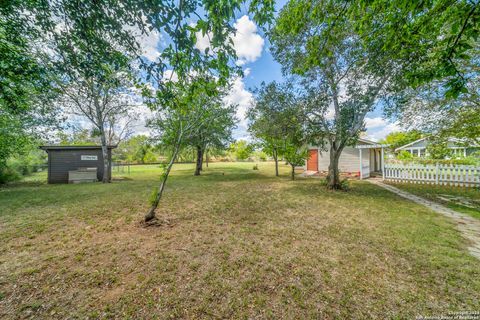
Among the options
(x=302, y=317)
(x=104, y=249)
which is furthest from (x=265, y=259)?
(x=104, y=249)

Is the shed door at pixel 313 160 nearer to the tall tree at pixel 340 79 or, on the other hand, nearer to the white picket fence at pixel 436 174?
the white picket fence at pixel 436 174

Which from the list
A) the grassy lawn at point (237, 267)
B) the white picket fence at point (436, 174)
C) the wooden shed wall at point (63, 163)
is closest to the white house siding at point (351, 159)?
the white picket fence at point (436, 174)

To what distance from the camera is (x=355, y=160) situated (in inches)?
531

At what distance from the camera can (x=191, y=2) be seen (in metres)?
2.06

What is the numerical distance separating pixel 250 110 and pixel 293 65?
314cm

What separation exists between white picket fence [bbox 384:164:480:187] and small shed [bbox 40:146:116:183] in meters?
19.0

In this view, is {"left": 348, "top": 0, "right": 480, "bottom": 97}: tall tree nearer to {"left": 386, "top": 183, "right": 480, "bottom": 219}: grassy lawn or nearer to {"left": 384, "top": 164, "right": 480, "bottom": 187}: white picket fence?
{"left": 386, "top": 183, "right": 480, "bottom": 219}: grassy lawn

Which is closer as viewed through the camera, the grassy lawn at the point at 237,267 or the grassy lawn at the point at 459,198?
the grassy lawn at the point at 237,267

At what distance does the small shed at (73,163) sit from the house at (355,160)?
1575 centimetres

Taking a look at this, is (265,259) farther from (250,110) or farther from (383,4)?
(250,110)

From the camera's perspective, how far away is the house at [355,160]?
1255 centimetres

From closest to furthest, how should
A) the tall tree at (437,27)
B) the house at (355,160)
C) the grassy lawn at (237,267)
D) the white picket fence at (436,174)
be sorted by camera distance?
1. the grassy lawn at (237,267)
2. the tall tree at (437,27)
3. the white picket fence at (436,174)
4. the house at (355,160)

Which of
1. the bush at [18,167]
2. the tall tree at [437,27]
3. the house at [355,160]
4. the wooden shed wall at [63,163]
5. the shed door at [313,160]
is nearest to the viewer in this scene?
the tall tree at [437,27]

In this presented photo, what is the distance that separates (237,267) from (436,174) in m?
11.7
